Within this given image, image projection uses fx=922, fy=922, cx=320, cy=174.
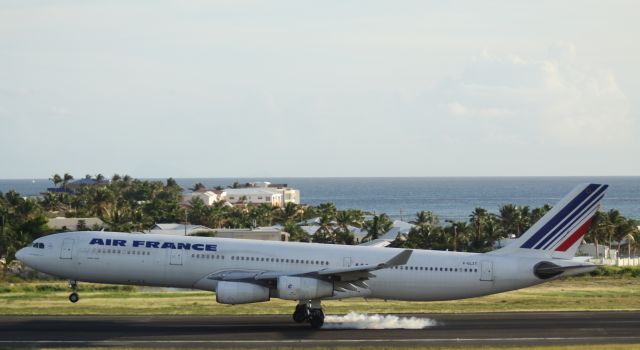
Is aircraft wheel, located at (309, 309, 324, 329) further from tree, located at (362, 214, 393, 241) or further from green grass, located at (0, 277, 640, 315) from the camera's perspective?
tree, located at (362, 214, 393, 241)

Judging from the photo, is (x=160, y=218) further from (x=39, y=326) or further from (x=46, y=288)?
(x=39, y=326)

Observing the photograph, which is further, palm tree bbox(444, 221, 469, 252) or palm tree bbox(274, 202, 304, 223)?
palm tree bbox(274, 202, 304, 223)

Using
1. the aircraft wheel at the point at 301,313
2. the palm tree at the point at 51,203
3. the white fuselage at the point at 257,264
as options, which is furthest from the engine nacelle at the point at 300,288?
the palm tree at the point at 51,203

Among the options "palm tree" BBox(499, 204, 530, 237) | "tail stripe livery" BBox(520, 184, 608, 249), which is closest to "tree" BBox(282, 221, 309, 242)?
"palm tree" BBox(499, 204, 530, 237)

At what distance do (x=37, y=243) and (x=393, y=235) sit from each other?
5524cm

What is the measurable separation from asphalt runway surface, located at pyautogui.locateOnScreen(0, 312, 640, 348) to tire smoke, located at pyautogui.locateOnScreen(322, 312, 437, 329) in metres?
0.41

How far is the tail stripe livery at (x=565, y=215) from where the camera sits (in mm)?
40125

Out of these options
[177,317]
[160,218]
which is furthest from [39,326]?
[160,218]

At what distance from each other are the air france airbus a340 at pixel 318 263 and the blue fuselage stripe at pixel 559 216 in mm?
44

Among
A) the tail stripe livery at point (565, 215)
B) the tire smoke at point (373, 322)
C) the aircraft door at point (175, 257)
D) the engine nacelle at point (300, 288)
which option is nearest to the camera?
the engine nacelle at point (300, 288)

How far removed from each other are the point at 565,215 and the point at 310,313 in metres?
11.9

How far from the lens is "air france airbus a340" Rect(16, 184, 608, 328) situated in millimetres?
39344

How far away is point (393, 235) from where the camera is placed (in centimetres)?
9256

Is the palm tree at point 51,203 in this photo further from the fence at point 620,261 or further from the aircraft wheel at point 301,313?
the aircraft wheel at point 301,313
